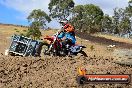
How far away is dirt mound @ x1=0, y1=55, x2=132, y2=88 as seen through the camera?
35.9 feet

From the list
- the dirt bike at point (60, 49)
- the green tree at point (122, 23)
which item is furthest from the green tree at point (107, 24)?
the dirt bike at point (60, 49)

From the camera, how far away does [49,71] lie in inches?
472

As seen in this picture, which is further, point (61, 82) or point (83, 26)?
→ point (83, 26)

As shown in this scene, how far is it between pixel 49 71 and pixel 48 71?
1.1 inches

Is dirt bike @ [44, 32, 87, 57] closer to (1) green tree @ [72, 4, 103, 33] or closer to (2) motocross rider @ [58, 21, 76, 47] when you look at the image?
(2) motocross rider @ [58, 21, 76, 47]

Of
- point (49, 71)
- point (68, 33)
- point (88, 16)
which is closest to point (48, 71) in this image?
point (49, 71)

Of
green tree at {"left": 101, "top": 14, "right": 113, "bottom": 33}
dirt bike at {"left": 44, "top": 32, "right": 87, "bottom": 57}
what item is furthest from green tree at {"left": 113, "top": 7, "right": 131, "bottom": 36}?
dirt bike at {"left": 44, "top": 32, "right": 87, "bottom": 57}

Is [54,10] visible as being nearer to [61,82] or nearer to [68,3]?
[68,3]

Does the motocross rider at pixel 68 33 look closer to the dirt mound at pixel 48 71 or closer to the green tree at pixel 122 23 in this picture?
the dirt mound at pixel 48 71

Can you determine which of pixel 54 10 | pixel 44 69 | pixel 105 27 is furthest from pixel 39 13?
pixel 44 69

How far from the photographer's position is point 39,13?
290ft

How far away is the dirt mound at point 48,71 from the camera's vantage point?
1095 cm

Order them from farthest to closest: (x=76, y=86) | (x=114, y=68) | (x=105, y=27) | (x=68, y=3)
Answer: (x=105, y=27) → (x=68, y=3) → (x=114, y=68) → (x=76, y=86)

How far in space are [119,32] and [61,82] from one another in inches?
3590
